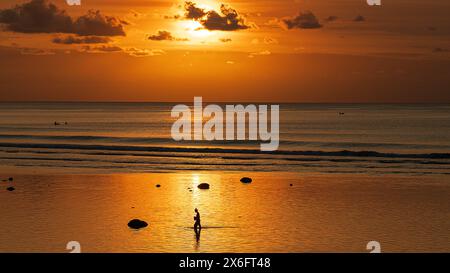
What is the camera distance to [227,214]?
97.3 feet

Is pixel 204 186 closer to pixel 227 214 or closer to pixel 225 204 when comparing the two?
pixel 225 204

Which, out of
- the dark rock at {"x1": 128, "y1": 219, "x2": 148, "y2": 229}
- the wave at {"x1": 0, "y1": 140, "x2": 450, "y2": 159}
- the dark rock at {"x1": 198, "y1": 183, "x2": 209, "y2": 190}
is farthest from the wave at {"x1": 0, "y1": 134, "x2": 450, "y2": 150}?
the dark rock at {"x1": 128, "y1": 219, "x2": 148, "y2": 229}

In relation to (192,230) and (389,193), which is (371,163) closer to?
(389,193)

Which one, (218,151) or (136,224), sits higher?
(218,151)

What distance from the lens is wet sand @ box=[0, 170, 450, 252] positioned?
2383 cm

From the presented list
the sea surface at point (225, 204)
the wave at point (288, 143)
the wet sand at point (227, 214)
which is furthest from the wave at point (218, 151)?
the wet sand at point (227, 214)

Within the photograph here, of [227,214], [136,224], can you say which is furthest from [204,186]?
[136,224]

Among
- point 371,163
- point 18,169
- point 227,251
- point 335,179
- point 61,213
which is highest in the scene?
point 371,163

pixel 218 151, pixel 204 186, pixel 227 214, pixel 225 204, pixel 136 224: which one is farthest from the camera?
pixel 218 151

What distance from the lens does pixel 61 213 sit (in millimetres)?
29516

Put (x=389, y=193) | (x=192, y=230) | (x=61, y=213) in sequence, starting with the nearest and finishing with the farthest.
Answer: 1. (x=192, y=230)
2. (x=61, y=213)
3. (x=389, y=193)
